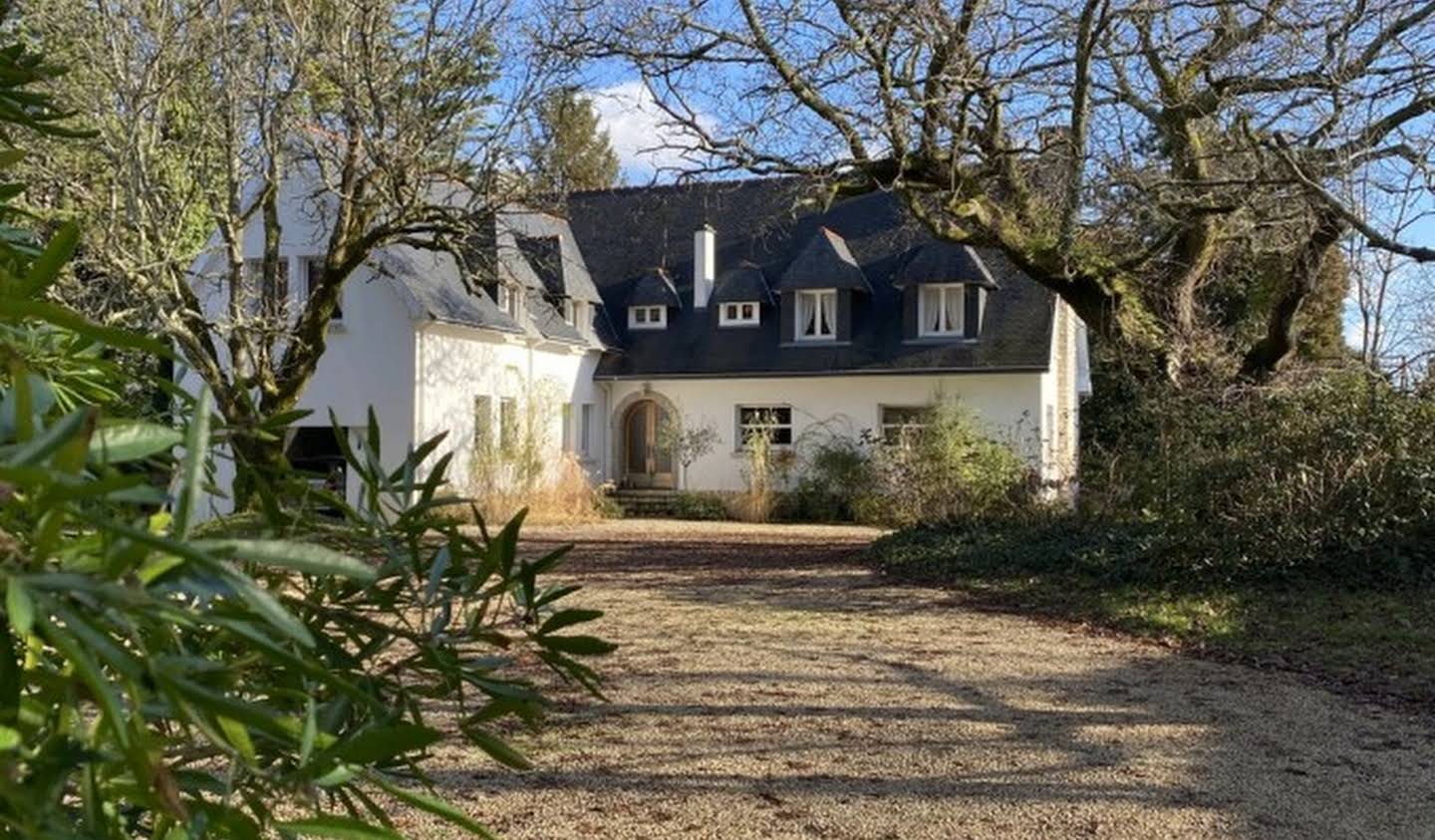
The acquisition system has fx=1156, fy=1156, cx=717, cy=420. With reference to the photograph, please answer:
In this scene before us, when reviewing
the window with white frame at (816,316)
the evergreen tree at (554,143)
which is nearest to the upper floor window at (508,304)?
the window with white frame at (816,316)

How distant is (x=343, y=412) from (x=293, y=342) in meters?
9.41

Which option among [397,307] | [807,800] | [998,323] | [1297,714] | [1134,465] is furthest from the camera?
[998,323]

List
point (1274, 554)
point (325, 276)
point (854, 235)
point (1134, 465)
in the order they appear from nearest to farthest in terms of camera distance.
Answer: point (1274, 554), point (325, 276), point (1134, 465), point (854, 235)

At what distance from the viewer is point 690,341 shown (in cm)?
2566

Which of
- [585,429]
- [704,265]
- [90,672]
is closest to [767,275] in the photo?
[704,265]

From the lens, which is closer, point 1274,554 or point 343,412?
point 1274,554

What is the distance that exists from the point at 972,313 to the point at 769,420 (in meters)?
4.63

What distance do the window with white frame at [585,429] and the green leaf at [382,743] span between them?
24337 millimetres

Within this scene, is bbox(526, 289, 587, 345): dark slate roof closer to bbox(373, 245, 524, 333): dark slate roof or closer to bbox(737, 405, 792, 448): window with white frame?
bbox(373, 245, 524, 333): dark slate roof

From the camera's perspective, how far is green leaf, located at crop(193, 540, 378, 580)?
75 centimetres

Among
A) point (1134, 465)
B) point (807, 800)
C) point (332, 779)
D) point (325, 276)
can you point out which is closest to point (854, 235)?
point (1134, 465)

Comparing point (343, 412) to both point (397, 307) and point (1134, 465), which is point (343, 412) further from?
point (1134, 465)

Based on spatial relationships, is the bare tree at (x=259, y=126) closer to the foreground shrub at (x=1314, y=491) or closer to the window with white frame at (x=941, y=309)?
the foreground shrub at (x=1314, y=491)

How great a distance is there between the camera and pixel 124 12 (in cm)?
1077
